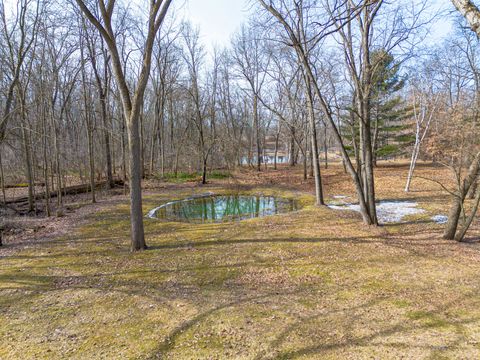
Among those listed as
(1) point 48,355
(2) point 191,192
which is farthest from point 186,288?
(2) point 191,192

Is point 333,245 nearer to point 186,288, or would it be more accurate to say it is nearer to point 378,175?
point 186,288

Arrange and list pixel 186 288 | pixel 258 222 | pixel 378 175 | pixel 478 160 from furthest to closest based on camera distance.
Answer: pixel 378 175 → pixel 258 222 → pixel 478 160 → pixel 186 288

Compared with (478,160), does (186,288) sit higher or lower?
lower

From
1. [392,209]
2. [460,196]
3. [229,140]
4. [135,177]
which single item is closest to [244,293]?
[135,177]

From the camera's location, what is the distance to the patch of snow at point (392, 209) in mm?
9133

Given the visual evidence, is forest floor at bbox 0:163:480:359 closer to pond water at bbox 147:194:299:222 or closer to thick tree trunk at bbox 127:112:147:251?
thick tree trunk at bbox 127:112:147:251

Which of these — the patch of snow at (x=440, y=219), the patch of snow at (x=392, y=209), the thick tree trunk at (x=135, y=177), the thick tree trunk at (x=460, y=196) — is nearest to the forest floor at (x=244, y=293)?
the patch of snow at (x=440, y=219)

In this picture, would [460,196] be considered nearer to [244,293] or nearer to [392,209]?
[392,209]

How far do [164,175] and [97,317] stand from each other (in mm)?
19285

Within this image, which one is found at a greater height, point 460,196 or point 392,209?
point 460,196

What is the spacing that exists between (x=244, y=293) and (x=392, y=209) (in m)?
8.16

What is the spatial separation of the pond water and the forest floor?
2.29 meters

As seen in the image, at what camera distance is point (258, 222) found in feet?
30.7

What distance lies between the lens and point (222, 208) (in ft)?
41.8
